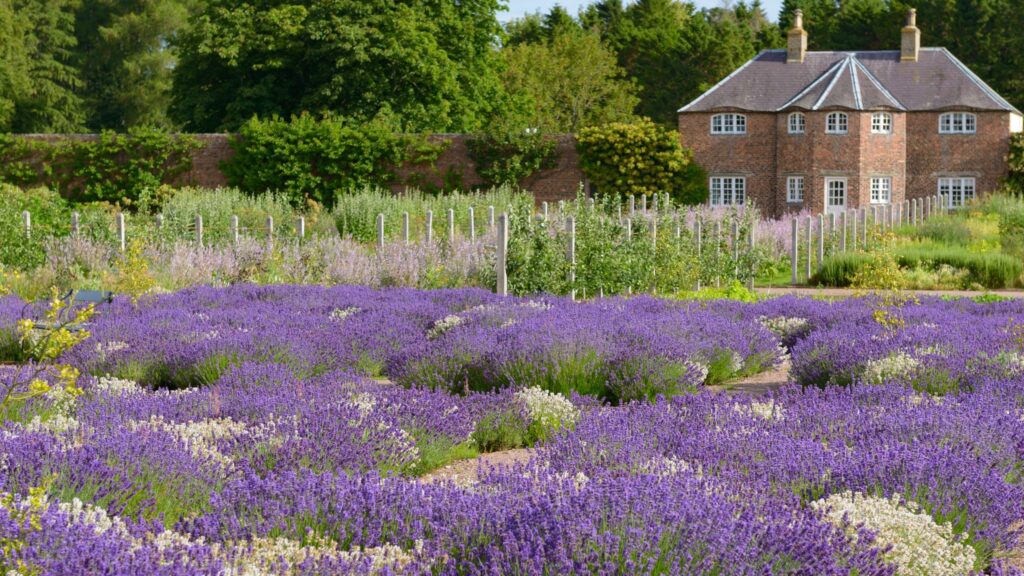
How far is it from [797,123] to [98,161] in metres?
19.4

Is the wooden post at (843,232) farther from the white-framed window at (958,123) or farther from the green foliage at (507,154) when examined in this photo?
the white-framed window at (958,123)

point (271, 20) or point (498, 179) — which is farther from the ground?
point (271, 20)

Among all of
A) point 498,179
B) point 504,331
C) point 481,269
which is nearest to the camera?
point 504,331

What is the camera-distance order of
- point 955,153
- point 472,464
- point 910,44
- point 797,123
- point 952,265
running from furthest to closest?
point 910,44 < point 955,153 < point 797,123 < point 952,265 < point 472,464

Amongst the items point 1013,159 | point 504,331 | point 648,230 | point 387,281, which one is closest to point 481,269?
point 387,281

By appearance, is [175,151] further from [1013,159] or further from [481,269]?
[1013,159]

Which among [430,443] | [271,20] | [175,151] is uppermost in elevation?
[271,20]

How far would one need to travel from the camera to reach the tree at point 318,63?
115 feet

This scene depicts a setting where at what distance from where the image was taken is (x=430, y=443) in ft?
19.5

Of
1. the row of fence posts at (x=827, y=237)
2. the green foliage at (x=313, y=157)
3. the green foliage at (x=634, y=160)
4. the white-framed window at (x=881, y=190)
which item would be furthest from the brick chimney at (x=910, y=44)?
the green foliage at (x=313, y=157)

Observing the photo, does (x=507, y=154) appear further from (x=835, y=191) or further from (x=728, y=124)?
(x=835, y=191)

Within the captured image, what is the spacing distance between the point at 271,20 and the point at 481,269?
22192 millimetres

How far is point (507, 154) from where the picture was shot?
32906mm

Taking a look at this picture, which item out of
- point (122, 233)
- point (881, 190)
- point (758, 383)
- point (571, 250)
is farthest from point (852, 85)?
point (758, 383)
